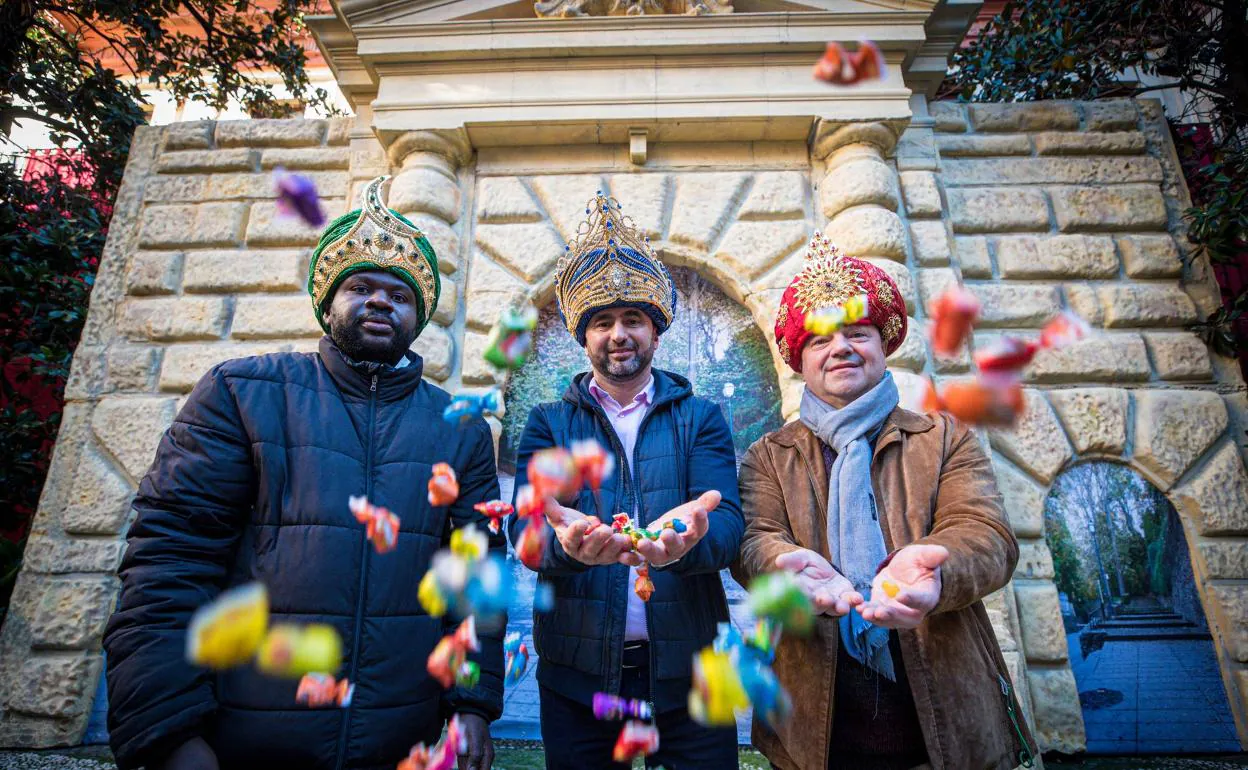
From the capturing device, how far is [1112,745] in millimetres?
3334

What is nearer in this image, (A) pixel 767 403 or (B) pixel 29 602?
(B) pixel 29 602

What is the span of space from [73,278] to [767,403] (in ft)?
17.0

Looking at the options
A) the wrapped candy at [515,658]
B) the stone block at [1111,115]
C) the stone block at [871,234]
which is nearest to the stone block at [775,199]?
the stone block at [871,234]

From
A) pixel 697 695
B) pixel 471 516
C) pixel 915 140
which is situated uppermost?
pixel 915 140

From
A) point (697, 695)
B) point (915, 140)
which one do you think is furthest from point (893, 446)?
point (915, 140)

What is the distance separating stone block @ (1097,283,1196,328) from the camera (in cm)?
391

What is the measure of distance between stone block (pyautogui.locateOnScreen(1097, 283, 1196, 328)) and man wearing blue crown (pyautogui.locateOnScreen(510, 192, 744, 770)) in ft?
10.9

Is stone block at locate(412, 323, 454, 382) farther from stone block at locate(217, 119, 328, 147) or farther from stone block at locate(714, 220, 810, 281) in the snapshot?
stone block at locate(217, 119, 328, 147)

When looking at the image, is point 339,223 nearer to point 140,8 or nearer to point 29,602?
point 29,602

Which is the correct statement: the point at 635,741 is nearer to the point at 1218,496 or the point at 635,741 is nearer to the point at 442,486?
the point at 442,486

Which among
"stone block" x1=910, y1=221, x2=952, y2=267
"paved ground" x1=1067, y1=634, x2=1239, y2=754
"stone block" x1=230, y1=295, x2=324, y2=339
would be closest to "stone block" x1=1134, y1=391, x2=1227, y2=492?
"paved ground" x1=1067, y1=634, x2=1239, y2=754

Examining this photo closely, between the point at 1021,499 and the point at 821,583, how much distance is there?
268cm

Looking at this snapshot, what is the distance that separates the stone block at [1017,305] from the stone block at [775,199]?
123 cm

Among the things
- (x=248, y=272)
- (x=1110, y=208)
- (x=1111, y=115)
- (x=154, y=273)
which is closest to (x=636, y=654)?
(x=248, y=272)
